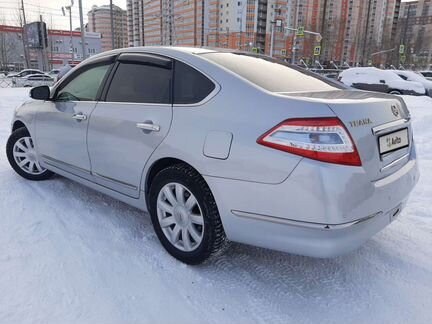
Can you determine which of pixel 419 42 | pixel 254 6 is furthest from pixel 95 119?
pixel 254 6

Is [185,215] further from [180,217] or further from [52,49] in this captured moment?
[52,49]

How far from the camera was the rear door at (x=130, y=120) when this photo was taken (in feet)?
8.96

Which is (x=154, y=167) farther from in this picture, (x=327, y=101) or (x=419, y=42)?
(x=419, y=42)

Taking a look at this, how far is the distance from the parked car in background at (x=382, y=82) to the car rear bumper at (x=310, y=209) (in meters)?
16.2

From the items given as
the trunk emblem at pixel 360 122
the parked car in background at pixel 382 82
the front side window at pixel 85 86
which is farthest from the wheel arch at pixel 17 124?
the parked car in background at pixel 382 82

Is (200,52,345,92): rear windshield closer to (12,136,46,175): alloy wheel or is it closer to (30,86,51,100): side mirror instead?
(30,86,51,100): side mirror

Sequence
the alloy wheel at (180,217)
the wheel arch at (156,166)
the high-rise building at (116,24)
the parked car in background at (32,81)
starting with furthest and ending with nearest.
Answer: the high-rise building at (116,24) < the parked car in background at (32,81) < the wheel arch at (156,166) < the alloy wheel at (180,217)

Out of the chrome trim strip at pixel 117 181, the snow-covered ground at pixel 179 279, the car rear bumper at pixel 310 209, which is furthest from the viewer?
the chrome trim strip at pixel 117 181

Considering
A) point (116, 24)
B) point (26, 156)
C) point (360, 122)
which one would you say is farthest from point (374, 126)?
point (116, 24)

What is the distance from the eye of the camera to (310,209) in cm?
202

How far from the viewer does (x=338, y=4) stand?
317ft

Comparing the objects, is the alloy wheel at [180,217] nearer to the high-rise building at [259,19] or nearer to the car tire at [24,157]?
the car tire at [24,157]

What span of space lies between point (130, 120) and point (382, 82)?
16.8m

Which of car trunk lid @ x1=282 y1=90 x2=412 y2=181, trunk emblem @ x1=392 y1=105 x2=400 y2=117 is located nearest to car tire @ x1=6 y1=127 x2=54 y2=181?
car trunk lid @ x1=282 y1=90 x2=412 y2=181
